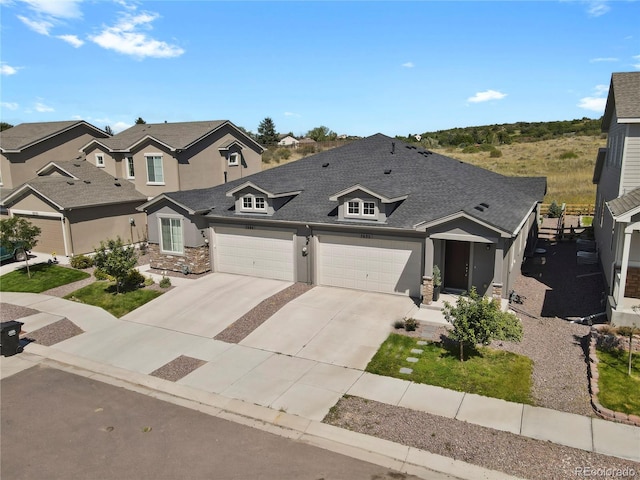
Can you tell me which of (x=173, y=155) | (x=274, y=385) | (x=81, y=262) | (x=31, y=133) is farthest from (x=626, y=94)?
(x=31, y=133)

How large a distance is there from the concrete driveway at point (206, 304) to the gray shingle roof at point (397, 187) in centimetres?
303

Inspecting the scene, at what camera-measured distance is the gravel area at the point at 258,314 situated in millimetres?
15480

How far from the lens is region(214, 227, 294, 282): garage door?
20.5m

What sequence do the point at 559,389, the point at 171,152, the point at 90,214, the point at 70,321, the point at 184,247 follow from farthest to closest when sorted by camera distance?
the point at 171,152 < the point at 90,214 < the point at 184,247 < the point at 70,321 < the point at 559,389

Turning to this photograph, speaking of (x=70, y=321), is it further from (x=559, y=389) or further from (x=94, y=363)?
(x=559, y=389)

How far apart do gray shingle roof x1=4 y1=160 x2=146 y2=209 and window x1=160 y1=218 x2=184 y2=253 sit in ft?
19.9

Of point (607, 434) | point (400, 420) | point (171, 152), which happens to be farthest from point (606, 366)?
point (171, 152)

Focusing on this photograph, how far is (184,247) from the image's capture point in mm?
21984

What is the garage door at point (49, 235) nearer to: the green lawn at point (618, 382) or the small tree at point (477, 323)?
the small tree at point (477, 323)

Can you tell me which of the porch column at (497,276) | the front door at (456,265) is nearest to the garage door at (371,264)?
the front door at (456,265)

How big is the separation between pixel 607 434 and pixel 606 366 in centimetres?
316

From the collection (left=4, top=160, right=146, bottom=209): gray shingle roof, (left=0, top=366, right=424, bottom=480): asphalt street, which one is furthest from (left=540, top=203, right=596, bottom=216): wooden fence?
(left=0, top=366, right=424, bottom=480): asphalt street

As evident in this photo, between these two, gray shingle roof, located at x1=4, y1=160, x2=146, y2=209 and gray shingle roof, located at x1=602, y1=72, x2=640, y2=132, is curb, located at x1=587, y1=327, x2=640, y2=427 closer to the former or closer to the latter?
gray shingle roof, located at x1=602, y1=72, x2=640, y2=132

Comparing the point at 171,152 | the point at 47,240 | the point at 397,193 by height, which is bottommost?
the point at 47,240
